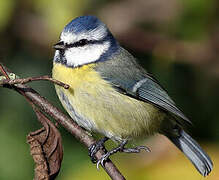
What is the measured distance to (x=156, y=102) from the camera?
8.15ft

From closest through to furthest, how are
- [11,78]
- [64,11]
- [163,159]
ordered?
[11,78] → [163,159] → [64,11]

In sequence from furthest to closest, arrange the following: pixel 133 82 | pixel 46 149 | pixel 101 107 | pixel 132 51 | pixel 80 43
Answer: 1. pixel 132 51
2. pixel 133 82
3. pixel 80 43
4. pixel 101 107
5. pixel 46 149

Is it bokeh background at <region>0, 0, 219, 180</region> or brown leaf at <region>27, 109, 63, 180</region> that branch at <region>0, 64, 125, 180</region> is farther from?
bokeh background at <region>0, 0, 219, 180</region>

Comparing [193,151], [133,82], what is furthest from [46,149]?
[193,151]

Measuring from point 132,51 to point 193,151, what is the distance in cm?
88

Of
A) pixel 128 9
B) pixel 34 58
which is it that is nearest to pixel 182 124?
pixel 128 9

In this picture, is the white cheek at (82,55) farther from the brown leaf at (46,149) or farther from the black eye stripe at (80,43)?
the brown leaf at (46,149)

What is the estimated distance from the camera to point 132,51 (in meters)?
3.23

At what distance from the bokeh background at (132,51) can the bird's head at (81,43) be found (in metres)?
0.10

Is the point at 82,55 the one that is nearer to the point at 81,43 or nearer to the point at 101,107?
the point at 81,43

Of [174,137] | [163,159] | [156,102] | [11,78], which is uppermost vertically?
[11,78]

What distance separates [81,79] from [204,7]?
87 centimetres

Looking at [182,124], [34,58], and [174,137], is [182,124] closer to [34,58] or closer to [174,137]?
[174,137]

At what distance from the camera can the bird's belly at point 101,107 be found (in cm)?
229
